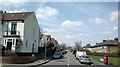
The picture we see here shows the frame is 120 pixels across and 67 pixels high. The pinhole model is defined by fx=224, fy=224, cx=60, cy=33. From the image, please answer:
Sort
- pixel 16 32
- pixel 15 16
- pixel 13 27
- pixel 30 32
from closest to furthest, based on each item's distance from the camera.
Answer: pixel 16 32 < pixel 13 27 < pixel 15 16 < pixel 30 32

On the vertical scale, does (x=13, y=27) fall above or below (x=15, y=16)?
below

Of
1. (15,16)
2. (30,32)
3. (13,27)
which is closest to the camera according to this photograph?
(13,27)

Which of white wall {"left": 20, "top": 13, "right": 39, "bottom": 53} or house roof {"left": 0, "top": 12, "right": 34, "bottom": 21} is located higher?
house roof {"left": 0, "top": 12, "right": 34, "bottom": 21}

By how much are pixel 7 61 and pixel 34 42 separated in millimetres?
21155

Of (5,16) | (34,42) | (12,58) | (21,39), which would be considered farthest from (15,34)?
(12,58)

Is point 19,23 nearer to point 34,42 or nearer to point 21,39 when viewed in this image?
point 21,39

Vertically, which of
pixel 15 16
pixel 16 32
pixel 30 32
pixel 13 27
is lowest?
pixel 16 32

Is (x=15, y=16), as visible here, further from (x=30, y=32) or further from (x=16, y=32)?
(x=30, y=32)

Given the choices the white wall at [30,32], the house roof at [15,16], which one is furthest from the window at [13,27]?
the white wall at [30,32]

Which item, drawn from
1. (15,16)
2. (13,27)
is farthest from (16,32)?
(15,16)

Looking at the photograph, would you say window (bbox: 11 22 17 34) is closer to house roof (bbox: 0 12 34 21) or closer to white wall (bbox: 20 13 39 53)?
house roof (bbox: 0 12 34 21)

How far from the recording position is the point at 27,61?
3228 cm

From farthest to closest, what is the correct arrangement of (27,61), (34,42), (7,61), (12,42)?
1. (34,42)
2. (12,42)
3. (27,61)
4. (7,61)

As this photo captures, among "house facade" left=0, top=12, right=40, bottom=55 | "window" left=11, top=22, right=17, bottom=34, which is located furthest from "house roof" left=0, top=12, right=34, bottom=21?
"window" left=11, top=22, right=17, bottom=34
